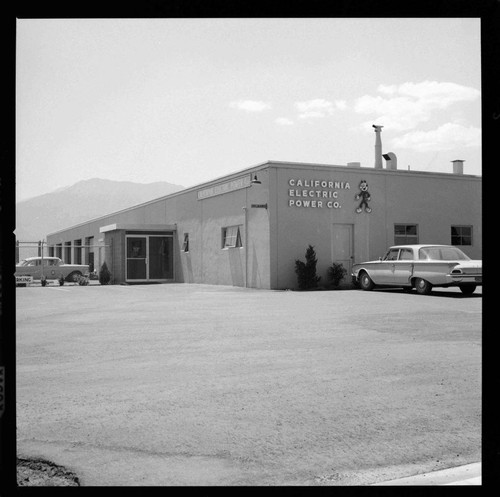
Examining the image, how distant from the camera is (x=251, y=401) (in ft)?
18.6

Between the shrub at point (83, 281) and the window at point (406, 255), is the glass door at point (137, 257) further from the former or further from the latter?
→ the window at point (406, 255)

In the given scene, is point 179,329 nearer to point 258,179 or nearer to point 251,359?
point 251,359

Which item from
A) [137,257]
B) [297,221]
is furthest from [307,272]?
[137,257]

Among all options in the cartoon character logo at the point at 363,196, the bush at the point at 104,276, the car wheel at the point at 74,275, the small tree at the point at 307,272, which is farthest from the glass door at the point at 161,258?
the cartoon character logo at the point at 363,196

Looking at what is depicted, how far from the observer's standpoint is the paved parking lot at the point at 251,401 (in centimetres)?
415

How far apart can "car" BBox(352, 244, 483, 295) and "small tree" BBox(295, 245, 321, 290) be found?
2.07 m

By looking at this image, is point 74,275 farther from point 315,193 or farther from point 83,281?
point 315,193

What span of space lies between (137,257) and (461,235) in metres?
16.0

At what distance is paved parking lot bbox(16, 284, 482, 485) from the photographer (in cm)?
415

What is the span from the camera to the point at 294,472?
13.1 ft

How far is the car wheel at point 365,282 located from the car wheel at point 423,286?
7.87 ft

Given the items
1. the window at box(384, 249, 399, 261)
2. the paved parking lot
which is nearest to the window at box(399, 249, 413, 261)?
the window at box(384, 249, 399, 261)

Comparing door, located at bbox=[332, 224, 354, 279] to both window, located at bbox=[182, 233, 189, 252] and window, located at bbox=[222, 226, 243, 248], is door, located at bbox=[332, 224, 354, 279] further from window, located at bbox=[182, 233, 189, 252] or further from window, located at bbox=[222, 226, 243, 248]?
window, located at bbox=[182, 233, 189, 252]
